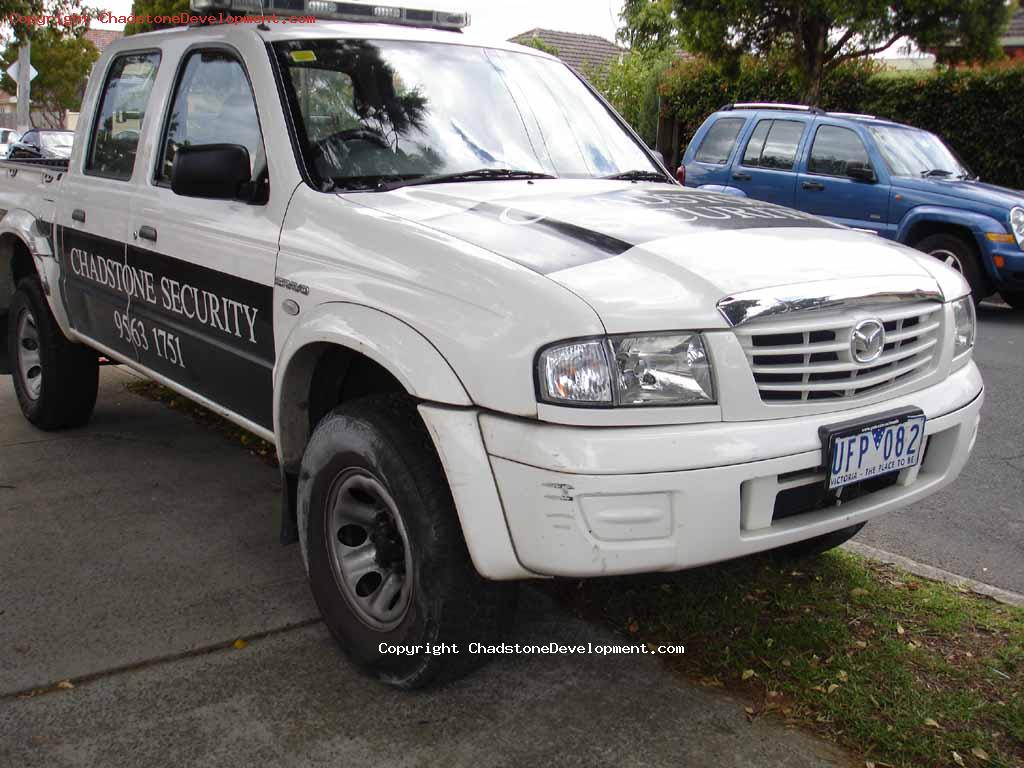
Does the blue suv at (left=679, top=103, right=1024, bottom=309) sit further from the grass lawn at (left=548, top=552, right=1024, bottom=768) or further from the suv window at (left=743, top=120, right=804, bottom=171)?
the grass lawn at (left=548, top=552, right=1024, bottom=768)

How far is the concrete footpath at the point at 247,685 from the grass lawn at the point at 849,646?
0.43 feet

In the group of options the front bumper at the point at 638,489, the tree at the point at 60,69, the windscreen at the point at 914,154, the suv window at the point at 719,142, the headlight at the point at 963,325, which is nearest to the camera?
the front bumper at the point at 638,489

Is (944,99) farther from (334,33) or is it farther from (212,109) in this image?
(212,109)

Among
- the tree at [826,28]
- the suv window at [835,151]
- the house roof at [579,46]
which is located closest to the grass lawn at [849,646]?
the suv window at [835,151]

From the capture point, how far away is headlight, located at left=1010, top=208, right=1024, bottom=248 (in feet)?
31.0

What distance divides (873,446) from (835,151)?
27.5 ft

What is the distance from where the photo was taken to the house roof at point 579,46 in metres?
36.3

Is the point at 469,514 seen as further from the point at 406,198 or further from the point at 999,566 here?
the point at 999,566

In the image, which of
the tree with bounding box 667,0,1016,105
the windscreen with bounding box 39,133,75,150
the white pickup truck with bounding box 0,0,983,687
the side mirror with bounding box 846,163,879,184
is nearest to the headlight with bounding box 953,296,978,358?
the white pickup truck with bounding box 0,0,983,687

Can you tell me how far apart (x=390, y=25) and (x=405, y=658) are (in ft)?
8.09

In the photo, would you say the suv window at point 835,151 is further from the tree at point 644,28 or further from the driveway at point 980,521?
the tree at point 644,28

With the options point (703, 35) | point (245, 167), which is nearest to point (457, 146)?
point (245, 167)

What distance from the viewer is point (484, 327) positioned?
2.53 m

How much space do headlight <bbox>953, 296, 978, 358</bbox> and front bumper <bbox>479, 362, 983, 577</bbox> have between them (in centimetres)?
88
